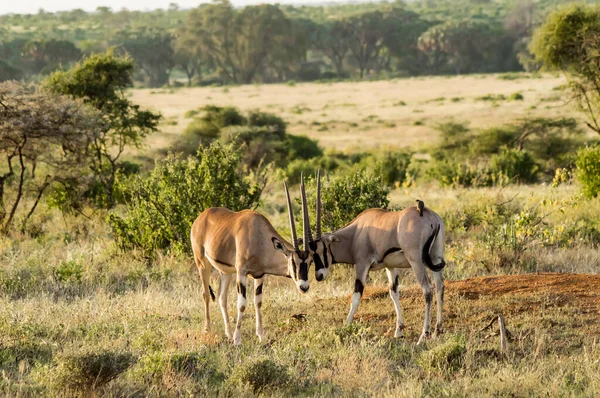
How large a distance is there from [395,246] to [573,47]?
1814 centimetres

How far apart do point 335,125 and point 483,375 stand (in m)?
39.6

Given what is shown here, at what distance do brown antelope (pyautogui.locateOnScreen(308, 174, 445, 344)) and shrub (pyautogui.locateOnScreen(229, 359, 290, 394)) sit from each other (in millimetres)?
1440

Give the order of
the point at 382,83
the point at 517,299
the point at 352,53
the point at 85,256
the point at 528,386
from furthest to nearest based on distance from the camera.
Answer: the point at 352,53 → the point at 382,83 → the point at 85,256 → the point at 517,299 → the point at 528,386

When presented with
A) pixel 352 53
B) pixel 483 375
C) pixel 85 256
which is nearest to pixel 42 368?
pixel 483 375

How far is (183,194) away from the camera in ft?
42.3

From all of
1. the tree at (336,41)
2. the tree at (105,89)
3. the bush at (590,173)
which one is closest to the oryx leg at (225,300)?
the tree at (105,89)

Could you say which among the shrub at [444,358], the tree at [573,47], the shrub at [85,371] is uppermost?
the tree at [573,47]

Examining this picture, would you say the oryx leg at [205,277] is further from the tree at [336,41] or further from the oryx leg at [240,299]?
the tree at [336,41]

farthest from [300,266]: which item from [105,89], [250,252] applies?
[105,89]

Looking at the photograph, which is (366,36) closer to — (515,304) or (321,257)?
(515,304)

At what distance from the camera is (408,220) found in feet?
27.1

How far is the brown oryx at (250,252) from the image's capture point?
25.3ft

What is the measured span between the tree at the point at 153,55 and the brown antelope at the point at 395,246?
83.5 metres

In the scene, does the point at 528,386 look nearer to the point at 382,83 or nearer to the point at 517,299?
the point at 517,299
